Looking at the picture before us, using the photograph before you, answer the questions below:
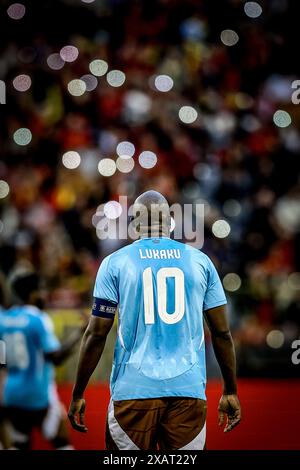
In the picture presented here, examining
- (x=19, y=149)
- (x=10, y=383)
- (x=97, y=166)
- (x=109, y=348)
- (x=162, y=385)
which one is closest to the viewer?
(x=162, y=385)

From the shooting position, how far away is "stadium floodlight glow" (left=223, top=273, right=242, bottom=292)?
1012 centimetres

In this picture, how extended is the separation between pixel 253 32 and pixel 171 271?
10.4 meters

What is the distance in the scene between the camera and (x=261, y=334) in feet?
32.1

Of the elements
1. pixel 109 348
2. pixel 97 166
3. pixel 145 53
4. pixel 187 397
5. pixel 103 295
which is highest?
pixel 145 53

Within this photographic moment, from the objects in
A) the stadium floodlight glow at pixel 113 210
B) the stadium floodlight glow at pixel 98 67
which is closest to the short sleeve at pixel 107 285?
the stadium floodlight glow at pixel 113 210

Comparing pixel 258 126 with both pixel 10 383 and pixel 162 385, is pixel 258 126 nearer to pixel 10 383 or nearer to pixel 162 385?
pixel 10 383

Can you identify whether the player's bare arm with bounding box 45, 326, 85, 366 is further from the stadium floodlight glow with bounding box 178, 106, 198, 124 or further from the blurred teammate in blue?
the stadium floodlight glow with bounding box 178, 106, 198, 124

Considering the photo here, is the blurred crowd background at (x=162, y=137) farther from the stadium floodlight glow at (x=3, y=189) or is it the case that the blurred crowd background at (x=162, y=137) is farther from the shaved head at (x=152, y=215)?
the shaved head at (x=152, y=215)

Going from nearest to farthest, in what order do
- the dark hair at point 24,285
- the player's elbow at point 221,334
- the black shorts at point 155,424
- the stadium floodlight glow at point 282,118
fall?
the black shorts at point 155,424
the player's elbow at point 221,334
the dark hair at point 24,285
the stadium floodlight glow at point 282,118

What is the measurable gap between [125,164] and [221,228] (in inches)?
73.3

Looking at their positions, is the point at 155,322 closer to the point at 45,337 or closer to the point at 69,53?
the point at 45,337

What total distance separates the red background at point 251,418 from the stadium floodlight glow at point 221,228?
227 centimetres

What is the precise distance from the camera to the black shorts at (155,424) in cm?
387
